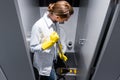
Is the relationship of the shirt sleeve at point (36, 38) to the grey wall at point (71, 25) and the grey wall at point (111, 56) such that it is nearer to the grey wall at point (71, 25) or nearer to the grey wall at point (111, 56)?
the grey wall at point (111, 56)

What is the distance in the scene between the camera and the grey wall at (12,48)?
80 centimetres

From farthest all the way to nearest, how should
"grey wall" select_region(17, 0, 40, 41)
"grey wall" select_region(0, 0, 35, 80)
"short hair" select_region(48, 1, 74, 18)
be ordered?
"short hair" select_region(48, 1, 74, 18)
"grey wall" select_region(17, 0, 40, 41)
"grey wall" select_region(0, 0, 35, 80)

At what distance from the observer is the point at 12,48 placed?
1017 mm

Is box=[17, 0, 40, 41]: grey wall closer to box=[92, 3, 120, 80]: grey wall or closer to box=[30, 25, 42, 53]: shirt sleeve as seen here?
box=[30, 25, 42, 53]: shirt sleeve

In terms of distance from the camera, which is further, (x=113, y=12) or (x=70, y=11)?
(x=70, y=11)

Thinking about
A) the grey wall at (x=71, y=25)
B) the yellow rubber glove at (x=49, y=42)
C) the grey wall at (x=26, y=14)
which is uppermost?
the grey wall at (x=26, y=14)

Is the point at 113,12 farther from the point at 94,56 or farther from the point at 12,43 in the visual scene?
the point at 12,43

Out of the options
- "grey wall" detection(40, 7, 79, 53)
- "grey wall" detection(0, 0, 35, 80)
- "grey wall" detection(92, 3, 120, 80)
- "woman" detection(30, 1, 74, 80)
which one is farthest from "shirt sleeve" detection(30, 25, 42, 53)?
"grey wall" detection(40, 7, 79, 53)

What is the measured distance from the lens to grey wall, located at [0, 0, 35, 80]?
0.80m

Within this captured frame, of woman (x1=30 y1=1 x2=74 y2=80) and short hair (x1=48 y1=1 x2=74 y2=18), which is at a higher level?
short hair (x1=48 y1=1 x2=74 y2=18)

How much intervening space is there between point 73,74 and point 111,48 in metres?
1.19

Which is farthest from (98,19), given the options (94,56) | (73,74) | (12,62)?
(73,74)

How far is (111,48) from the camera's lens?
101 cm

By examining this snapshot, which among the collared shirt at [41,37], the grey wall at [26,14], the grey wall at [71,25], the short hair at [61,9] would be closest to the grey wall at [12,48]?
the grey wall at [26,14]
